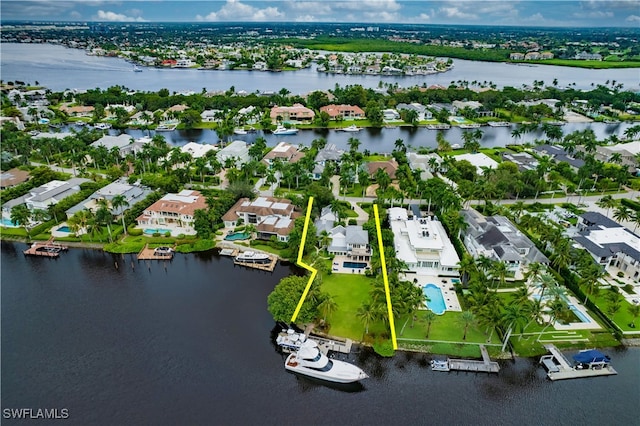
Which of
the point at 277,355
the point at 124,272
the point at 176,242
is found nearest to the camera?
the point at 277,355

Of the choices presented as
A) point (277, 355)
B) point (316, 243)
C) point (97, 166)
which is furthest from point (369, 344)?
point (97, 166)

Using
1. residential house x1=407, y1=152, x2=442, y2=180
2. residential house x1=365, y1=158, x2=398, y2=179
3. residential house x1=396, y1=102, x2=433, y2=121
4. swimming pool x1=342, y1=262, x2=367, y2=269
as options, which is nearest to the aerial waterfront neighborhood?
residential house x1=407, y1=152, x2=442, y2=180

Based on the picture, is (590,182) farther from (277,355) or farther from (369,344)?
(277,355)

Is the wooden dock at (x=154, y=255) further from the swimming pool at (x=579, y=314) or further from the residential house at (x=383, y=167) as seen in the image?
the swimming pool at (x=579, y=314)

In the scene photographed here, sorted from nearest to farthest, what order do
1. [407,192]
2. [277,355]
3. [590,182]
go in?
[277,355], [407,192], [590,182]

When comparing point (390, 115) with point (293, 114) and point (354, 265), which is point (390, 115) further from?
point (354, 265)

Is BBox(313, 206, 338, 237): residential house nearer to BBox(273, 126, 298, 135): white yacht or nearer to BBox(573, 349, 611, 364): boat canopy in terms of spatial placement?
BBox(573, 349, 611, 364): boat canopy

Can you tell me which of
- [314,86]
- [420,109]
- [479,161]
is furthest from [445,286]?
[314,86]

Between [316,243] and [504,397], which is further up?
[316,243]
